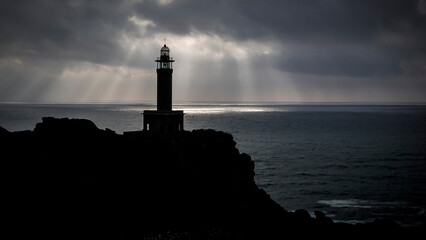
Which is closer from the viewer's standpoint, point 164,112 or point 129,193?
point 129,193

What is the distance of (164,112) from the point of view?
139 feet

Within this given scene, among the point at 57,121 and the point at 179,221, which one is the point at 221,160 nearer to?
the point at 179,221

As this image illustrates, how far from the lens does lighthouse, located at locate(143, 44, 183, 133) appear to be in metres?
42.4

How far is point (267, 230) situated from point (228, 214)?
3.09 meters

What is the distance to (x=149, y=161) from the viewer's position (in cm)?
2727

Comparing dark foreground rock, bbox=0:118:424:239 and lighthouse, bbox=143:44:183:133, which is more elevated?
lighthouse, bbox=143:44:183:133

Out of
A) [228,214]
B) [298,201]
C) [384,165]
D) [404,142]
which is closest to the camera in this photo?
[228,214]

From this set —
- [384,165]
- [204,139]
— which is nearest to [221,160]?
[204,139]

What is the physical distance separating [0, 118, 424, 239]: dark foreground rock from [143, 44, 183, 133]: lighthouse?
11702 millimetres

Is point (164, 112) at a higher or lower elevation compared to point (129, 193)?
higher

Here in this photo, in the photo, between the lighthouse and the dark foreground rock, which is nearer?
the dark foreground rock

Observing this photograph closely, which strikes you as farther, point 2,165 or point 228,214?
point 228,214

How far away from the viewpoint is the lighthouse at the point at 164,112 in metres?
42.4

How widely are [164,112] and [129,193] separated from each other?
1854 centimetres
